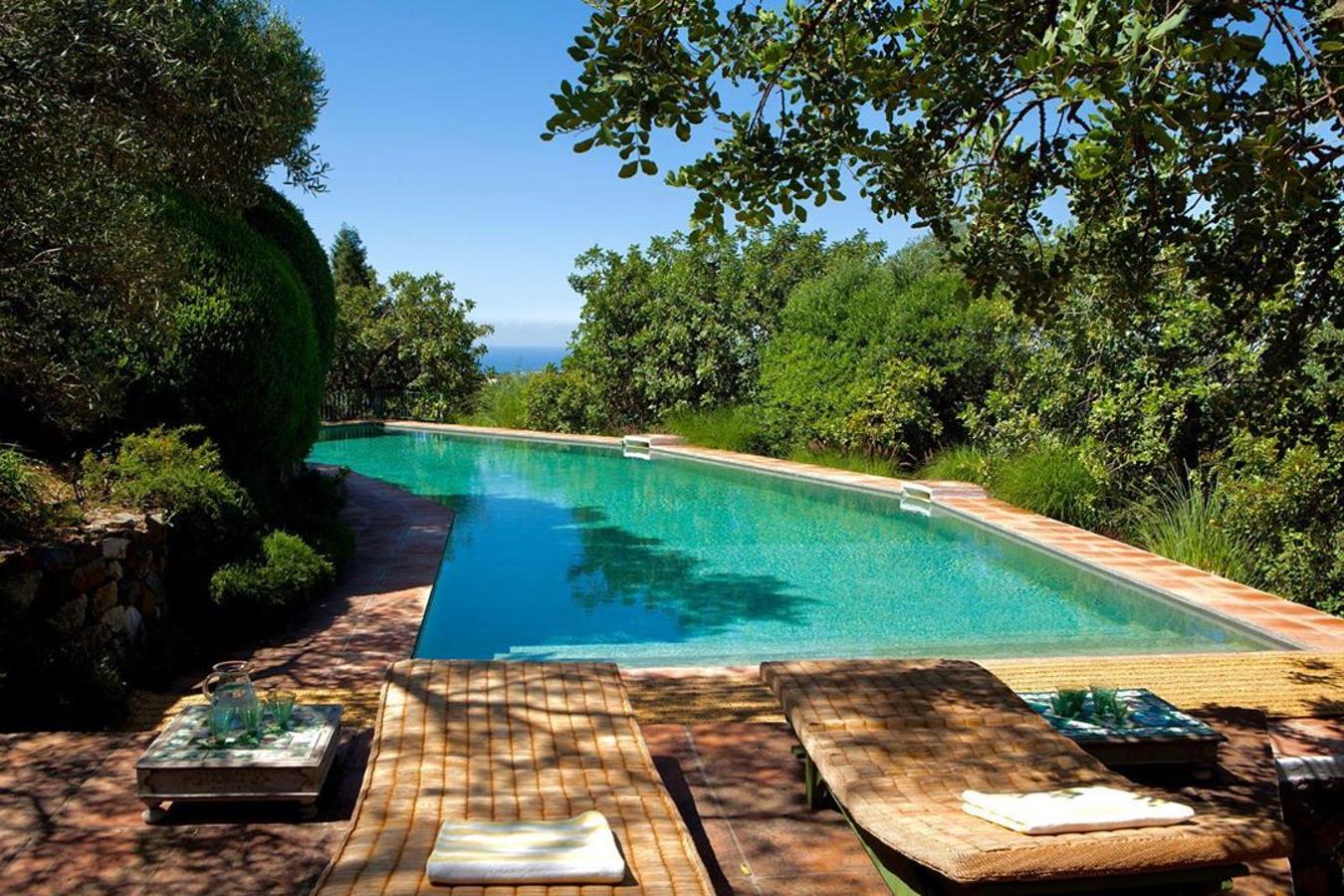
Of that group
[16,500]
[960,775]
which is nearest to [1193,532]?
[960,775]

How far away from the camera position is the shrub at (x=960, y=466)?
41.0 feet

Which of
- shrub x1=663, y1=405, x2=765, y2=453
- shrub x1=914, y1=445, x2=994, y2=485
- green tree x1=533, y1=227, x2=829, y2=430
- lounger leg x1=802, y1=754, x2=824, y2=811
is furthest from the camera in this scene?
green tree x1=533, y1=227, x2=829, y2=430

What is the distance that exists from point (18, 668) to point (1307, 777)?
16.2 feet

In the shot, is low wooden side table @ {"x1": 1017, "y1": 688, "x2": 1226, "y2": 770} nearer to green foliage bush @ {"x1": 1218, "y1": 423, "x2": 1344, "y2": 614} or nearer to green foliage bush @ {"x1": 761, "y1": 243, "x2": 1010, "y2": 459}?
green foliage bush @ {"x1": 1218, "y1": 423, "x2": 1344, "y2": 614}

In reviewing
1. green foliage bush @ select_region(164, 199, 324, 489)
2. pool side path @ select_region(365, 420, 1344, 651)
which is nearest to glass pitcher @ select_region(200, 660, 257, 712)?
green foliage bush @ select_region(164, 199, 324, 489)

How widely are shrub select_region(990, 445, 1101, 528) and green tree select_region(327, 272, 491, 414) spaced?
1443cm

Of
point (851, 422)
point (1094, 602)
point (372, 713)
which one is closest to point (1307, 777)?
point (372, 713)

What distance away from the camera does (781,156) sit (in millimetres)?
4148

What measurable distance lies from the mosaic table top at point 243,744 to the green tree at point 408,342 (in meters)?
19.3

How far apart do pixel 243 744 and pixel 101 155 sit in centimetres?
314

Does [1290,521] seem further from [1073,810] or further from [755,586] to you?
[1073,810]

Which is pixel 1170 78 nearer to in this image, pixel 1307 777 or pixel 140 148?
pixel 1307 777

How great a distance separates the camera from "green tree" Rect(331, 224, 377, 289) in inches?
1576

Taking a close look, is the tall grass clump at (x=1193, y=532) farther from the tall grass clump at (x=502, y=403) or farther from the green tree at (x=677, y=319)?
the tall grass clump at (x=502, y=403)
